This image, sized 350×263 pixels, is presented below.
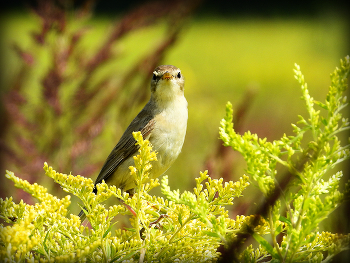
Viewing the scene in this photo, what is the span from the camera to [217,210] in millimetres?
1133

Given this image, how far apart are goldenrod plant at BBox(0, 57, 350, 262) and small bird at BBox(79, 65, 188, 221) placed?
977 mm

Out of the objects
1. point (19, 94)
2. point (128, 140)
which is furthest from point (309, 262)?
point (19, 94)

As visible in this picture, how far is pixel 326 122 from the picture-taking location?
3.11ft

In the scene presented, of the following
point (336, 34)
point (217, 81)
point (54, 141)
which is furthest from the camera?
point (217, 81)

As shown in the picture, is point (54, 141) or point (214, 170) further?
point (54, 141)

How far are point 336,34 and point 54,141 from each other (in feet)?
27.0

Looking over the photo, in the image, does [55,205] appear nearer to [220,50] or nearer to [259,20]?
[220,50]

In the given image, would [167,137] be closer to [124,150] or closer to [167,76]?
[124,150]

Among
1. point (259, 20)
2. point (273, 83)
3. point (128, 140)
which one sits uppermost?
point (259, 20)

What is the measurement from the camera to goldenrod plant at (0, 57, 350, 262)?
93 cm

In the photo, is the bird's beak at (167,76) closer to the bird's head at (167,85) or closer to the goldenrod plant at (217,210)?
the bird's head at (167,85)

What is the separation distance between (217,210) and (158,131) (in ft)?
3.81

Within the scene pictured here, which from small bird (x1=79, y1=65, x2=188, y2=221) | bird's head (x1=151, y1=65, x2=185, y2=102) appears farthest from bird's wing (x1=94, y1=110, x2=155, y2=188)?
bird's head (x1=151, y1=65, x2=185, y2=102)

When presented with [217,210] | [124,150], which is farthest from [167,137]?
[217,210]
